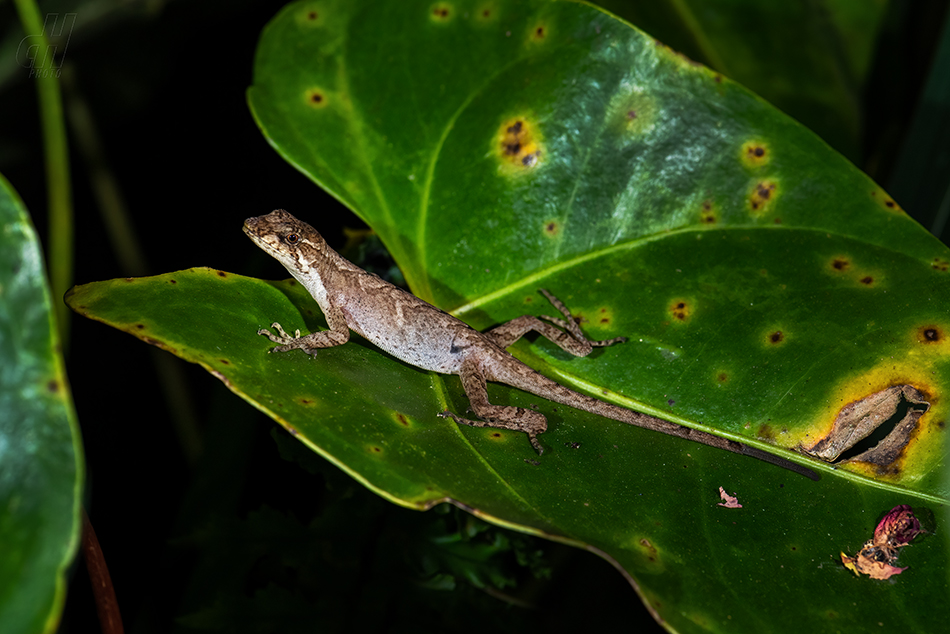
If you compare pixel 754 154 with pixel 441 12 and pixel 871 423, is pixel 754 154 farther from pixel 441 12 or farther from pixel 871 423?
pixel 441 12

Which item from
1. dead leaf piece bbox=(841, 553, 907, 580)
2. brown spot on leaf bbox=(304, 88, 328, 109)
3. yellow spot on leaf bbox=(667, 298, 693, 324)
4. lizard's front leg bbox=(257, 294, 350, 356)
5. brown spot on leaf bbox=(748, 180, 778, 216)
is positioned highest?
brown spot on leaf bbox=(304, 88, 328, 109)

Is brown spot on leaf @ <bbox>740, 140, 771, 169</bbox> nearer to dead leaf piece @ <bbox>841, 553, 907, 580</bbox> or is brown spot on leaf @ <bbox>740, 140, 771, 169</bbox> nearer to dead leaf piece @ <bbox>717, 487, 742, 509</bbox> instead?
dead leaf piece @ <bbox>717, 487, 742, 509</bbox>

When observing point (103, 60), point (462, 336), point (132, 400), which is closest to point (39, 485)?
point (462, 336)

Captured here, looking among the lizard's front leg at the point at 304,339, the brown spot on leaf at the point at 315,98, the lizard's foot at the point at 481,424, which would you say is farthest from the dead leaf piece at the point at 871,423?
the brown spot on leaf at the point at 315,98

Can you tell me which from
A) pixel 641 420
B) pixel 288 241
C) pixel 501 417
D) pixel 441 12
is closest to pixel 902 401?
pixel 641 420

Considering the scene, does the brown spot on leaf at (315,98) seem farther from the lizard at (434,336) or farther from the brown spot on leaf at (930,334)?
the brown spot on leaf at (930,334)

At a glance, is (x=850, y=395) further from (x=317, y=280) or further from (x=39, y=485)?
(x=39, y=485)

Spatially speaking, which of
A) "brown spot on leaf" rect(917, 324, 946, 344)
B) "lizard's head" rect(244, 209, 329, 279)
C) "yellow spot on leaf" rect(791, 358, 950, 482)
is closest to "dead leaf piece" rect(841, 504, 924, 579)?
"yellow spot on leaf" rect(791, 358, 950, 482)
